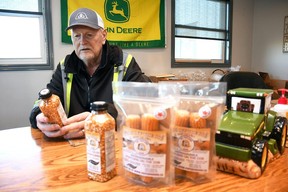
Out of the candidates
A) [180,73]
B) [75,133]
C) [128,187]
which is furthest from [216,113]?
[180,73]

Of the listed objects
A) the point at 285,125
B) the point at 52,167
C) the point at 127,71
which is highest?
the point at 127,71

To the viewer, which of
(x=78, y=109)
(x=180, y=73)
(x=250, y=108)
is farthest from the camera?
(x=180, y=73)

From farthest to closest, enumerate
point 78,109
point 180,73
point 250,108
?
point 180,73 → point 78,109 → point 250,108

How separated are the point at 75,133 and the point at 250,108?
0.65 metres

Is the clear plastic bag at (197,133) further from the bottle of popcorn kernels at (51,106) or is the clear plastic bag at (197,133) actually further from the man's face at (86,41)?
the man's face at (86,41)

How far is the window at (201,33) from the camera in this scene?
3604 mm

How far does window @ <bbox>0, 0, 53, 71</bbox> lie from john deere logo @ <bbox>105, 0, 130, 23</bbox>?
2.28 feet

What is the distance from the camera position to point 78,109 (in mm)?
1426

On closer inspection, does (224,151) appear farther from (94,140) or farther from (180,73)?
(180,73)

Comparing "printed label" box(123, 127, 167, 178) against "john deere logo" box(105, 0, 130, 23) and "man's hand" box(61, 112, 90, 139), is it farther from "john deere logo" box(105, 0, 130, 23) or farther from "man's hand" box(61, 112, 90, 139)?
"john deere logo" box(105, 0, 130, 23)

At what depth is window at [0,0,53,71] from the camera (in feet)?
7.98

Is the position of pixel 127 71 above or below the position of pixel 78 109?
above

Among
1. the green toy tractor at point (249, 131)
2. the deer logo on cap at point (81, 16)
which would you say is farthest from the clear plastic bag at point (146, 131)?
the deer logo on cap at point (81, 16)

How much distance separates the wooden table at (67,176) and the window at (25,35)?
1.94 metres
